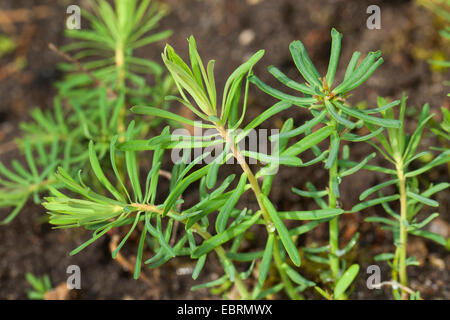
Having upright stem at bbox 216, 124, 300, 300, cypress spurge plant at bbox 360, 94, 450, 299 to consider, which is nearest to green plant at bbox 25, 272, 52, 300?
upright stem at bbox 216, 124, 300, 300

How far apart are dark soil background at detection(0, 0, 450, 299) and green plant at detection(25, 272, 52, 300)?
39mm

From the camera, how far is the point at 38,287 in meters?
1.65

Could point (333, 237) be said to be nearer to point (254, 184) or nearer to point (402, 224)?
point (402, 224)

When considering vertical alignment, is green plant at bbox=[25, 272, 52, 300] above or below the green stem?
below

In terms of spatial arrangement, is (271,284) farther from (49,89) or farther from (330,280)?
(49,89)

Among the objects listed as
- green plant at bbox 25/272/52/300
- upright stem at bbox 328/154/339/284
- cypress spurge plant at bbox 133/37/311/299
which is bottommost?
green plant at bbox 25/272/52/300

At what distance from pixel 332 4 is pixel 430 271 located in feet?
4.50

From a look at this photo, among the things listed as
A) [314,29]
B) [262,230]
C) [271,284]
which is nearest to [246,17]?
[314,29]

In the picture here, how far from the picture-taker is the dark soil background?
5.40ft

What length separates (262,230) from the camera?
5.77 ft

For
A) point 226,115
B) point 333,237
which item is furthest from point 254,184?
point 333,237

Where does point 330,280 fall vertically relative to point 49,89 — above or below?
below

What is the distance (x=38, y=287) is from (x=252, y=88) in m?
1.20

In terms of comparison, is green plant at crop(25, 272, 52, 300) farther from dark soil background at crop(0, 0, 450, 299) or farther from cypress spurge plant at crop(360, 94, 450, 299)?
cypress spurge plant at crop(360, 94, 450, 299)
